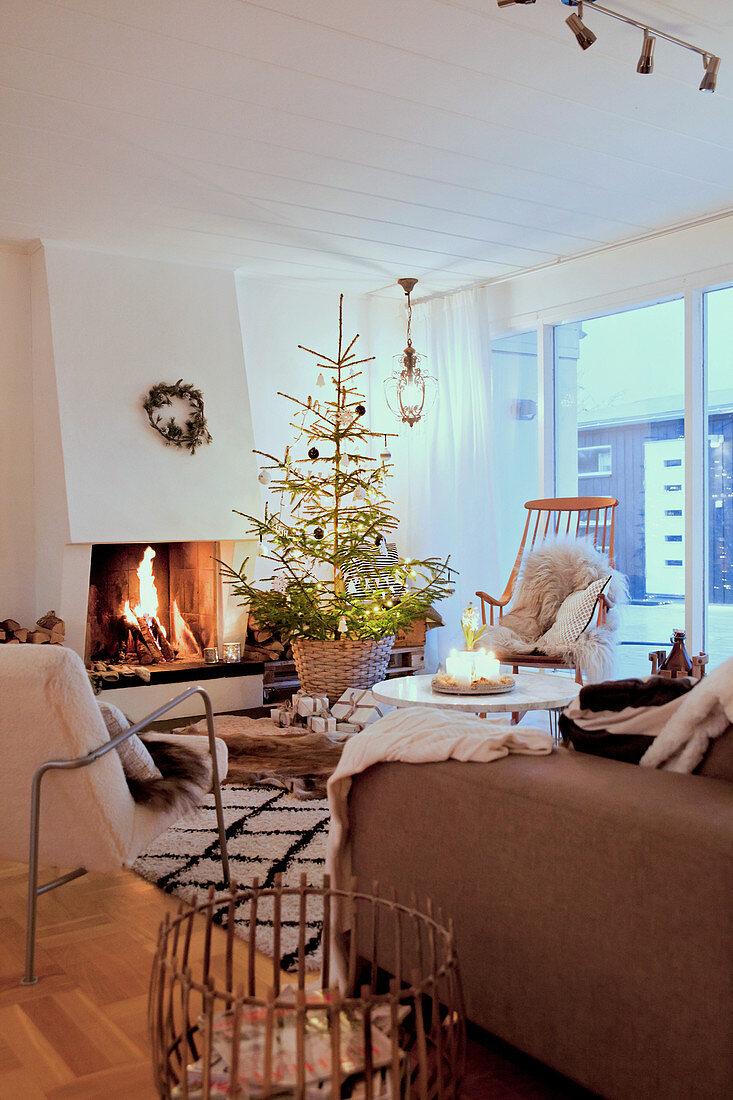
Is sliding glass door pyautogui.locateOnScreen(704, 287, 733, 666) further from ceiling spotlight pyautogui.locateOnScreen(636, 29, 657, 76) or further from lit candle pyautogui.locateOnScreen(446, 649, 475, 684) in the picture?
ceiling spotlight pyautogui.locateOnScreen(636, 29, 657, 76)

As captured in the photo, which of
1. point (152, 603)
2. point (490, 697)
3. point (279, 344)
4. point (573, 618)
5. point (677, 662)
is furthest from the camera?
point (279, 344)

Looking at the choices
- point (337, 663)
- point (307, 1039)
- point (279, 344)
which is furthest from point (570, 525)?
point (307, 1039)

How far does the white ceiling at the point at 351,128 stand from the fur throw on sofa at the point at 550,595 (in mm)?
1748

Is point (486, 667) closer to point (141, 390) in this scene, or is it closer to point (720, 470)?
point (720, 470)

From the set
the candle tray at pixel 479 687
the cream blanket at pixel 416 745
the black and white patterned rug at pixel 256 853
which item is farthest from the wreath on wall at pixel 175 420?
the cream blanket at pixel 416 745

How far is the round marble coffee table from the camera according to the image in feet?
10.9

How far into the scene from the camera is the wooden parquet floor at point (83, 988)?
1.79m

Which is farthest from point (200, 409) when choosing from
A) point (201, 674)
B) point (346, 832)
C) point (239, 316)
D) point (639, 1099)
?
point (639, 1099)

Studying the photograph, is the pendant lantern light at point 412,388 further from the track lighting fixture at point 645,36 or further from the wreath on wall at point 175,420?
the track lighting fixture at point 645,36

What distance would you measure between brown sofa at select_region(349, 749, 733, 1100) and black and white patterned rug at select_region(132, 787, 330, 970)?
2.12 ft

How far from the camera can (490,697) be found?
3.47 metres

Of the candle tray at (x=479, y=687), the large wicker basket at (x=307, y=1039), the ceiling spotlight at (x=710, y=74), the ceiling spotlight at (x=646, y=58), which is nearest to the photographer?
the large wicker basket at (x=307, y=1039)

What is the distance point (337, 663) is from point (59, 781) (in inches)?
111

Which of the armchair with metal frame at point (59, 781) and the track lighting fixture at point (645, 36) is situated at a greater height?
the track lighting fixture at point (645, 36)
